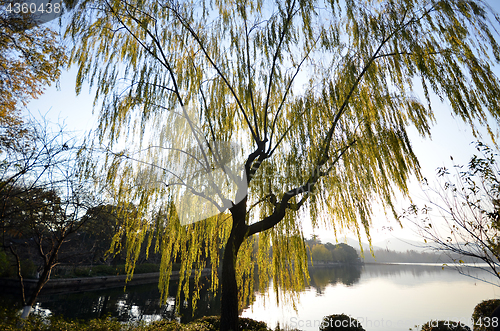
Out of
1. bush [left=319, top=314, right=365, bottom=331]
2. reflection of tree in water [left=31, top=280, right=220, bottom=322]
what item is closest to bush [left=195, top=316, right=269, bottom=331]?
bush [left=319, top=314, right=365, bottom=331]

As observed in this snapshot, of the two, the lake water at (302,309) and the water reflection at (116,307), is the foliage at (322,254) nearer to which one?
the lake water at (302,309)

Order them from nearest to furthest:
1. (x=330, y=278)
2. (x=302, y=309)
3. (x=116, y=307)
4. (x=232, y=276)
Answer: (x=232, y=276) → (x=116, y=307) → (x=302, y=309) → (x=330, y=278)

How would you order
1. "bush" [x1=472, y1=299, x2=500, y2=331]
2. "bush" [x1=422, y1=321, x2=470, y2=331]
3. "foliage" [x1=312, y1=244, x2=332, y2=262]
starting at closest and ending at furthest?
"bush" [x1=422, y1=321, x2=470, y2=331] < "bush" [x1=472, y1=299, x2=500, y2=331] < "foliage" [x1=312, y1=244, x2=332, y2=262]

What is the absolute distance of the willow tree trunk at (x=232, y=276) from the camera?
3.64 meters

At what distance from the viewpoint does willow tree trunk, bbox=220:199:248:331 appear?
11.9 ft

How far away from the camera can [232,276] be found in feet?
12.4

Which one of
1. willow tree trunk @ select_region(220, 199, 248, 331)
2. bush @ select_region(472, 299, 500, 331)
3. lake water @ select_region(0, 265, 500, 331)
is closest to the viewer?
willow tree trunk @ select_region(220, 199, 248, 331)

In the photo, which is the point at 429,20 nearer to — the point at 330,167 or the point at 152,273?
the point at 330,167

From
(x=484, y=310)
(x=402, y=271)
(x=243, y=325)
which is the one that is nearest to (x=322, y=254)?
(x=402, y=271)

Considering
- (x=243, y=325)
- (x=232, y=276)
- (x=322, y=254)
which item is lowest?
(x=243, y=325)

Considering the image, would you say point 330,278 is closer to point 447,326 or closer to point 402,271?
point 447,326

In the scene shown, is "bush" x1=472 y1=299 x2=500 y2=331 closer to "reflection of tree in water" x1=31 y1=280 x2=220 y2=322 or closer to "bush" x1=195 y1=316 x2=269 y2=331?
"bush" x1=195 y1=316 x2=269 y2=331

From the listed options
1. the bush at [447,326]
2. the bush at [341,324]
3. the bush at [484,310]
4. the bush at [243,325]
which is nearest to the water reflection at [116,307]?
the bush at [243,325]

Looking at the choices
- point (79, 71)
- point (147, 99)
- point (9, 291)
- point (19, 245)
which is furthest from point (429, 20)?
point (19, 245)
